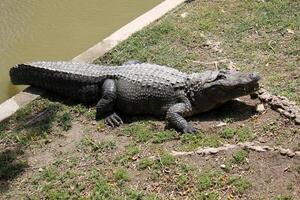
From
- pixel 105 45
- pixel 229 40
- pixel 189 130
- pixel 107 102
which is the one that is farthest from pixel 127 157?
pixel 229 40

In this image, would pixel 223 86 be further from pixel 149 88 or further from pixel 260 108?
pixel 149 88

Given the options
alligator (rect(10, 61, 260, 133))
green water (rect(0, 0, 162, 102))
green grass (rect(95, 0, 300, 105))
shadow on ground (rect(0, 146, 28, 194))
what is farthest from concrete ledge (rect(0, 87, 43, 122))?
green grass (rect(95, 0, 300, 105))

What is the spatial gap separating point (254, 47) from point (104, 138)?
2.74 metres

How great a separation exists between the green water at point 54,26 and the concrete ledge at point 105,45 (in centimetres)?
52

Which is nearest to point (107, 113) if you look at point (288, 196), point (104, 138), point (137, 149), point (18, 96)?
point (104, 138)

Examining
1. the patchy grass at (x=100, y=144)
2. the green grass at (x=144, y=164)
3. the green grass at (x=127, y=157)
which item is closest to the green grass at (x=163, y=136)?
the green grass at (x=127, y=157)

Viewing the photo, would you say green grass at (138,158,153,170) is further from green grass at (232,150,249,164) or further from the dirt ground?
green grass at (232,150,249,164)

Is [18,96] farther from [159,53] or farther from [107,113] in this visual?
[159,53]

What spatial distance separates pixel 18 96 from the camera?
23.7 ft

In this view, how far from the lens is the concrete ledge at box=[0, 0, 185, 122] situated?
7043 millimetres

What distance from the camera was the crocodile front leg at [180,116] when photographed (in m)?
6.08

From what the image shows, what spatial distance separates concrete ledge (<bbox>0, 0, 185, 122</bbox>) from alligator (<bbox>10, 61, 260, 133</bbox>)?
1.51 feet

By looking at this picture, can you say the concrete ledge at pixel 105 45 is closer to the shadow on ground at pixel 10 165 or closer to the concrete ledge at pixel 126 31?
the concrete ledge at pixel 126 31

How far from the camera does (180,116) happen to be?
6.20 m
